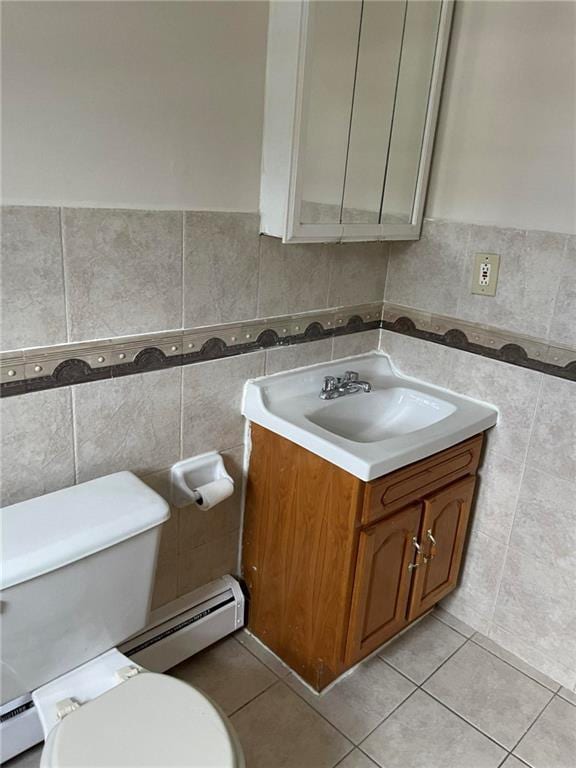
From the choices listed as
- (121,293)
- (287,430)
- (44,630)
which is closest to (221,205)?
(121,293)

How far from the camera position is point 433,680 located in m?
1.77

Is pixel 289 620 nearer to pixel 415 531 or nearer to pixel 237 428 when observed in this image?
pixel 415 531

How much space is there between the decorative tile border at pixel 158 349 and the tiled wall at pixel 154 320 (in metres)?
0.02

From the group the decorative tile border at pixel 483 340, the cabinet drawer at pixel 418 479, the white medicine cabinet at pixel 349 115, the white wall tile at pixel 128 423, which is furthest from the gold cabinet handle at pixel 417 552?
the white medicine cabinet at pixel 349 115

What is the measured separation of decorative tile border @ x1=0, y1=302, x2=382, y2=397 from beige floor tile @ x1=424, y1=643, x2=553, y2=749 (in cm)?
109

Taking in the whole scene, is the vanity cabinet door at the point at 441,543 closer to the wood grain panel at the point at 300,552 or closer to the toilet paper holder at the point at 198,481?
the wood grain panel at the point at 300,552

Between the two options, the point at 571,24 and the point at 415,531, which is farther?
the point at 415,531

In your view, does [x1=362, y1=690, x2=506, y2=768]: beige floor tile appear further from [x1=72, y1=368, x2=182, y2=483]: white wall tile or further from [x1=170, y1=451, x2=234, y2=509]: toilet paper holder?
[x1=72, y1=368, x2=182, y2=483]: white wall tile

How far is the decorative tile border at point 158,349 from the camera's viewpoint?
1.23 meters

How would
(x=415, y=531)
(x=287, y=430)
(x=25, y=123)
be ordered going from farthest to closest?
(x=415, y=531) < (x=287, y=430) < (x=25, y=123)

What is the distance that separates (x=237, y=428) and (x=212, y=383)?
0.58ft

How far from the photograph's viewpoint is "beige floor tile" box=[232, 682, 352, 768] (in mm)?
1507

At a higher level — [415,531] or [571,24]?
[571,24]

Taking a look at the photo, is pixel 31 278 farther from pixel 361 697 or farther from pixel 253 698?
pixel 361 697
